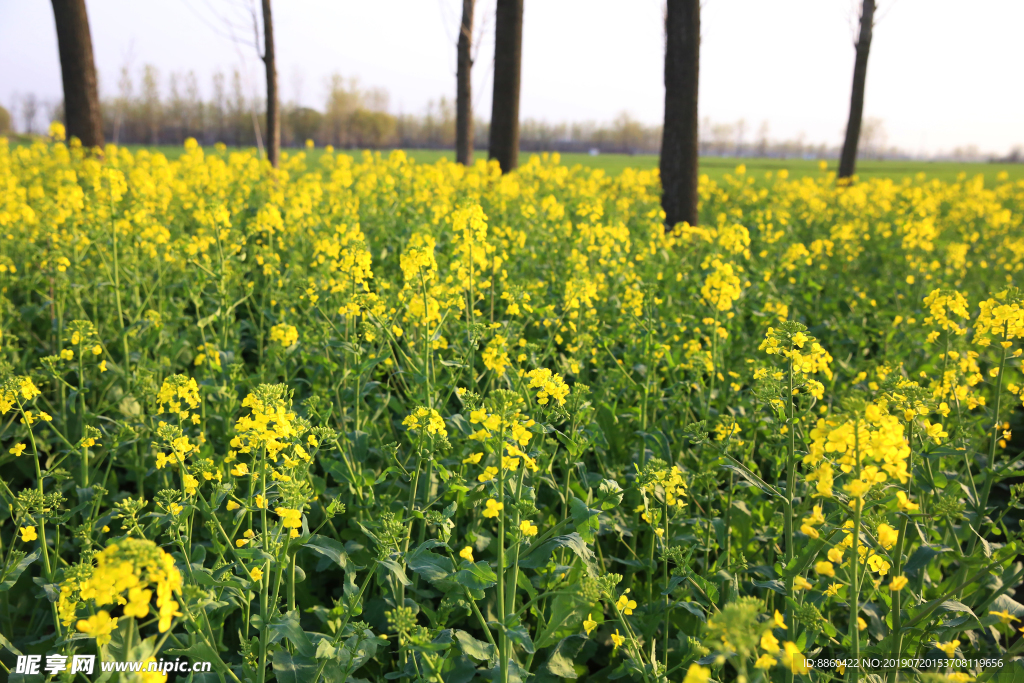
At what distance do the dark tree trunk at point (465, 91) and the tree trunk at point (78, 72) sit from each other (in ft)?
18.4

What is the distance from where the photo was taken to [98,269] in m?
4.16

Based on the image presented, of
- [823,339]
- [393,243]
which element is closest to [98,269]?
[393,243]

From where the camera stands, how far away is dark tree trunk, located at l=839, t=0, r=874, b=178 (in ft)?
43.6

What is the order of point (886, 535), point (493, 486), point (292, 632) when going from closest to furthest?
point (886, 535) → point (292, 632) → point (493, 486)

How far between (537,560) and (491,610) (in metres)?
0.50

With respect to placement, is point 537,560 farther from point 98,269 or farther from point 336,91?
point 336,91

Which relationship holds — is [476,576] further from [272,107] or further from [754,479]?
[272,107]

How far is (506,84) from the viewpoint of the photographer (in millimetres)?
9078

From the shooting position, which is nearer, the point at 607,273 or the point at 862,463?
the point at 862,463

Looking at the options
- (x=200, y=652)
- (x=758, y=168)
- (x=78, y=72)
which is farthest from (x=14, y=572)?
(x=758, y=168)

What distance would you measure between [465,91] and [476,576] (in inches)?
429

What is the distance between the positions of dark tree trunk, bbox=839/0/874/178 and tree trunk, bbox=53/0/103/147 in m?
14.6

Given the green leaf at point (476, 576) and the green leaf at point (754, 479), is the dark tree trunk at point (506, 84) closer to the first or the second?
the green leaf at point (754, 479)

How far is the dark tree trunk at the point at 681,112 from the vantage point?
6.39 meters
